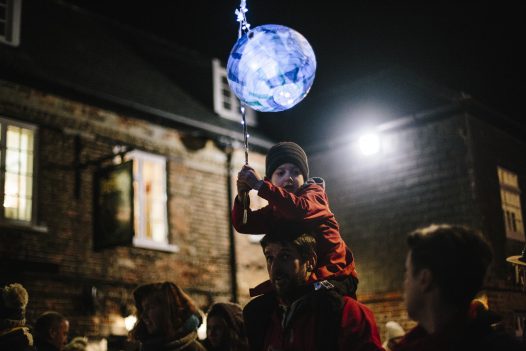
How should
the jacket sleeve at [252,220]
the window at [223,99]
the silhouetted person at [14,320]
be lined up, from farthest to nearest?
1. the window at [223,99]
2. the silhouetted person at [14,320]
3. the jacket sleeve at [252,220]

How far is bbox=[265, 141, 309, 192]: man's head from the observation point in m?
4.14

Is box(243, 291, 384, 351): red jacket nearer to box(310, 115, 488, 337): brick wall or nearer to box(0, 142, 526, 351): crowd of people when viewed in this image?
box(0, 142, 526, 351): crowd of people

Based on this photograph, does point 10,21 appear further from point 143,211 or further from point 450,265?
point 450,265

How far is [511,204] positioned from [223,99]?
8183 millimetres

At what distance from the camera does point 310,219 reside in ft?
11.7

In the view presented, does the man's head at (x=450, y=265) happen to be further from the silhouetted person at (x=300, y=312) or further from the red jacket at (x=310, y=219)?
the red jacket at (x=310, y=219)

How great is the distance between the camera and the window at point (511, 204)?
50.4 feet

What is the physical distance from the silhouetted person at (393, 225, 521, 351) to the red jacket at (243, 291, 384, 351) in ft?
1.69

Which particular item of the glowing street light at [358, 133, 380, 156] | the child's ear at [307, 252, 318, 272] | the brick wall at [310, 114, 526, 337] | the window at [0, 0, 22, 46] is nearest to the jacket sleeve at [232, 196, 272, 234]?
the child's ear at [307, 252, 318, 272]

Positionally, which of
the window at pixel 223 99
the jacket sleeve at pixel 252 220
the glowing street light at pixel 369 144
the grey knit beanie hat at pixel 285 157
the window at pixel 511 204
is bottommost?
the jacket sleeve at pixel 252 220

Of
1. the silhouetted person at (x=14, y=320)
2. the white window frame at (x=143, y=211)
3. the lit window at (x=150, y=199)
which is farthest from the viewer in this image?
the lit window at (x=150, y=199)

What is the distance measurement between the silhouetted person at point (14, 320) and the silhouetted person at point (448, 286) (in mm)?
3564

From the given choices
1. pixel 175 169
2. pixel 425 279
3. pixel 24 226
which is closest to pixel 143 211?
pixel 175 169

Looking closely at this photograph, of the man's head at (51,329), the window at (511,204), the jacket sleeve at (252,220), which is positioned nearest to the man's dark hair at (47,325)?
the man's head at (51,329)
